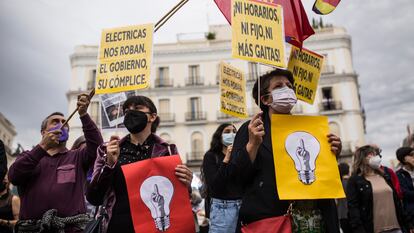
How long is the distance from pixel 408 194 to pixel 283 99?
3645 millimetres

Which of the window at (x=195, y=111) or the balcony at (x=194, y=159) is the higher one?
the window at (x=195, y=111)

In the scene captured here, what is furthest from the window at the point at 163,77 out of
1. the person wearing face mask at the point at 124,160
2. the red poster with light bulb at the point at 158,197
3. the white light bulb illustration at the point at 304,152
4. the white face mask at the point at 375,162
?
the white light bulb illustration at the point at 304,152

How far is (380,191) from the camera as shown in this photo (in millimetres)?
5086

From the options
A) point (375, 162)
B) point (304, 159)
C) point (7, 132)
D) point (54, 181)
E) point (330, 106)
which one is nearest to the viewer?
point (304, 159)

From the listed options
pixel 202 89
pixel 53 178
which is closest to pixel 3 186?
pixel 53 178

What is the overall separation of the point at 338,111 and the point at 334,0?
105 feet

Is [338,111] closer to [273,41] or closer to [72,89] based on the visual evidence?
[72,89]

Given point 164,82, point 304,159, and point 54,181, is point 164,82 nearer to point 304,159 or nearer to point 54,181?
point 54,181

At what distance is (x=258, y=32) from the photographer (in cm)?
308

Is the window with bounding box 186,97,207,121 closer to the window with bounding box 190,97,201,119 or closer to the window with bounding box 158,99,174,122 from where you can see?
the window with bounding box 190,97,201,119

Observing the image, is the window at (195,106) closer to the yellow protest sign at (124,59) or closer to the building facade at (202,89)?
the building facade at (202,89)

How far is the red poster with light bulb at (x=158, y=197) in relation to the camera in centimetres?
281

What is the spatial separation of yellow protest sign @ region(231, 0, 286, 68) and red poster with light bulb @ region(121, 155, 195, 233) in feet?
3.34

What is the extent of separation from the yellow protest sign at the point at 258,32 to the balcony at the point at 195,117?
3220 cm
